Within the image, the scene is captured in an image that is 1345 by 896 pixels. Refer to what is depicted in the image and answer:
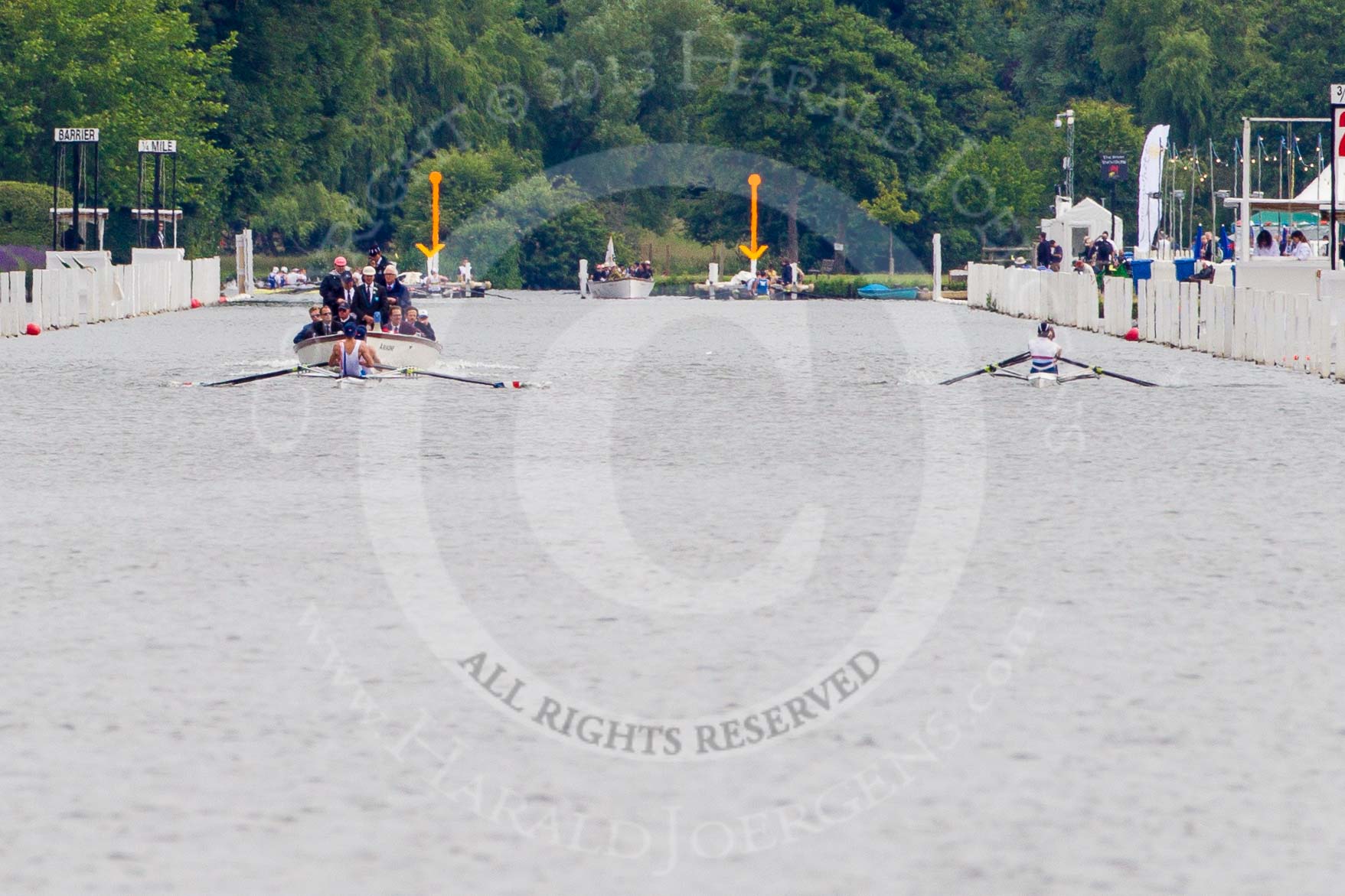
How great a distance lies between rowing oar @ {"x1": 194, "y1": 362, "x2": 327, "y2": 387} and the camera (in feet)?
95.3

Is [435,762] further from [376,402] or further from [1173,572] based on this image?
[376,402]

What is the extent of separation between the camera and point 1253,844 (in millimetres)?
7199

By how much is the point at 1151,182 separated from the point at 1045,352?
122 ft

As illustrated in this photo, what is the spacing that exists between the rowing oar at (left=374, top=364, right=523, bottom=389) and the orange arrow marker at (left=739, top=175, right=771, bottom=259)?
66.4 meters

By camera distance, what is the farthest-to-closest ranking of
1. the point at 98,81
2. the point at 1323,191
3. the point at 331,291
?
1. the point at 98,81
2. the point at 1323,191
3. the point at 331,291

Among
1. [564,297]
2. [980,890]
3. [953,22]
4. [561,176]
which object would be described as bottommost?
[980,890]

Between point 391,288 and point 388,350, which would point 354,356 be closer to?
point 388,350

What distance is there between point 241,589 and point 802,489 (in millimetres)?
5801

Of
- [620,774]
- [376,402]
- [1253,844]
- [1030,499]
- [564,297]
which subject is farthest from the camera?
[564,297]

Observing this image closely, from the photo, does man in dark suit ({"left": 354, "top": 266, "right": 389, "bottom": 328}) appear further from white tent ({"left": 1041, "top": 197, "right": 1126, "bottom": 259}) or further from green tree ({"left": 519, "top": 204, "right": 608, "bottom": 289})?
green tree ({"left": 519, "top": 204, "right": 608, "bottom": 289})

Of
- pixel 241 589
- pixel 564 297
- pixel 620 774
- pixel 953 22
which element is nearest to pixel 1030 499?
pixel 241 589

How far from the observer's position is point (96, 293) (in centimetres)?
5150

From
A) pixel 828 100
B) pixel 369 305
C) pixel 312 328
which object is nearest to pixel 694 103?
pixel 828 100

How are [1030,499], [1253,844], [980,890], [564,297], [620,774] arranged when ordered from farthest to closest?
1. [564,297]
2. [1030,499]
3. [620,774]
4. [1253,844]
5. [980,890]
